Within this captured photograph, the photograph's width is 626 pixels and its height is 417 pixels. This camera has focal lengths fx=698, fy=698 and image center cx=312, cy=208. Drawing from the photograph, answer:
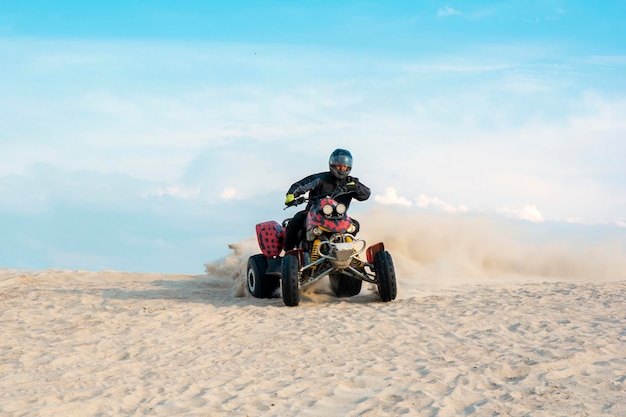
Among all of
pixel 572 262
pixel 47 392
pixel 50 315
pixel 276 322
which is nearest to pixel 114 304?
pixel 50 315

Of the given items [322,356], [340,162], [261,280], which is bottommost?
[322,356]

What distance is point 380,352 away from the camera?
7125 millimetres

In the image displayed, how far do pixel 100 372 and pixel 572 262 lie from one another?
14.6m

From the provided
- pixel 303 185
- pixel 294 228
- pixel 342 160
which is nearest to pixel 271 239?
pixel 294 228

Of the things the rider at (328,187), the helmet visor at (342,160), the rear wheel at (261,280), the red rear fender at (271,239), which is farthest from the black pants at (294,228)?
the helmet visor at (342,160)

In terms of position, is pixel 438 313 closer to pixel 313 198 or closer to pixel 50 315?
pixel 313 198

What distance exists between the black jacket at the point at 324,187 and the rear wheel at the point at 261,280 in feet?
4.43

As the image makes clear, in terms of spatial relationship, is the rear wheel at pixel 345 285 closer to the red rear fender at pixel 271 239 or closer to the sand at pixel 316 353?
the sand at pixel 316 353

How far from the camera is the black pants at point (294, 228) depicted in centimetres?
1083

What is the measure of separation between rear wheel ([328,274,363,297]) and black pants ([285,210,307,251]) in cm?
98

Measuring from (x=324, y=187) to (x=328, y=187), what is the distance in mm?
66

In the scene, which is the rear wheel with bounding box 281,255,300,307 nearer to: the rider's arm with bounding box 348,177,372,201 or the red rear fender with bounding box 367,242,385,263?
the red rear fender with bounding box 367,242,385,263

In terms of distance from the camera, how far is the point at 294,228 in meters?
10.9

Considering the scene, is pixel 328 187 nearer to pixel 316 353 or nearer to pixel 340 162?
pixel 340 162
